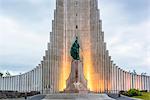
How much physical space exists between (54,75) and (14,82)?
7466 mm

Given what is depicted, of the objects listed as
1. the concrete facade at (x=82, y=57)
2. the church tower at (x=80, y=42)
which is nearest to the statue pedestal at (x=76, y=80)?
the concrete facade at (x=82, y=57)

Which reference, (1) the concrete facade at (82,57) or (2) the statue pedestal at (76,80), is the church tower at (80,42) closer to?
(1) the concrete facade at (82,57)

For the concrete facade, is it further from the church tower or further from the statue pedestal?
the statue pedestal

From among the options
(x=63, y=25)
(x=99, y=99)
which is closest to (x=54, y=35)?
(x=63, y=25)

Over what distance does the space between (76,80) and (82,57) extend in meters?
6.34

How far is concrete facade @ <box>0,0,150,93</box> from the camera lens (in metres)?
47.8

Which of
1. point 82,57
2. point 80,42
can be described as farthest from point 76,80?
point 80,42

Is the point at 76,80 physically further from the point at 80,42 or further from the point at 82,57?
the point at 80,42

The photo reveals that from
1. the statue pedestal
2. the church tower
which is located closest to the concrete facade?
the church tower

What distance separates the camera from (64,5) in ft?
164

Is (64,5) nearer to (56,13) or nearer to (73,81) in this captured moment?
(56,13)

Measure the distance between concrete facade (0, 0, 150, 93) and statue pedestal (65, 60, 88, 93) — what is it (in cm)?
376

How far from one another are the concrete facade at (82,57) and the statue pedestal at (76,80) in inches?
148

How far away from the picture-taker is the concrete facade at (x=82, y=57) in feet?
157
